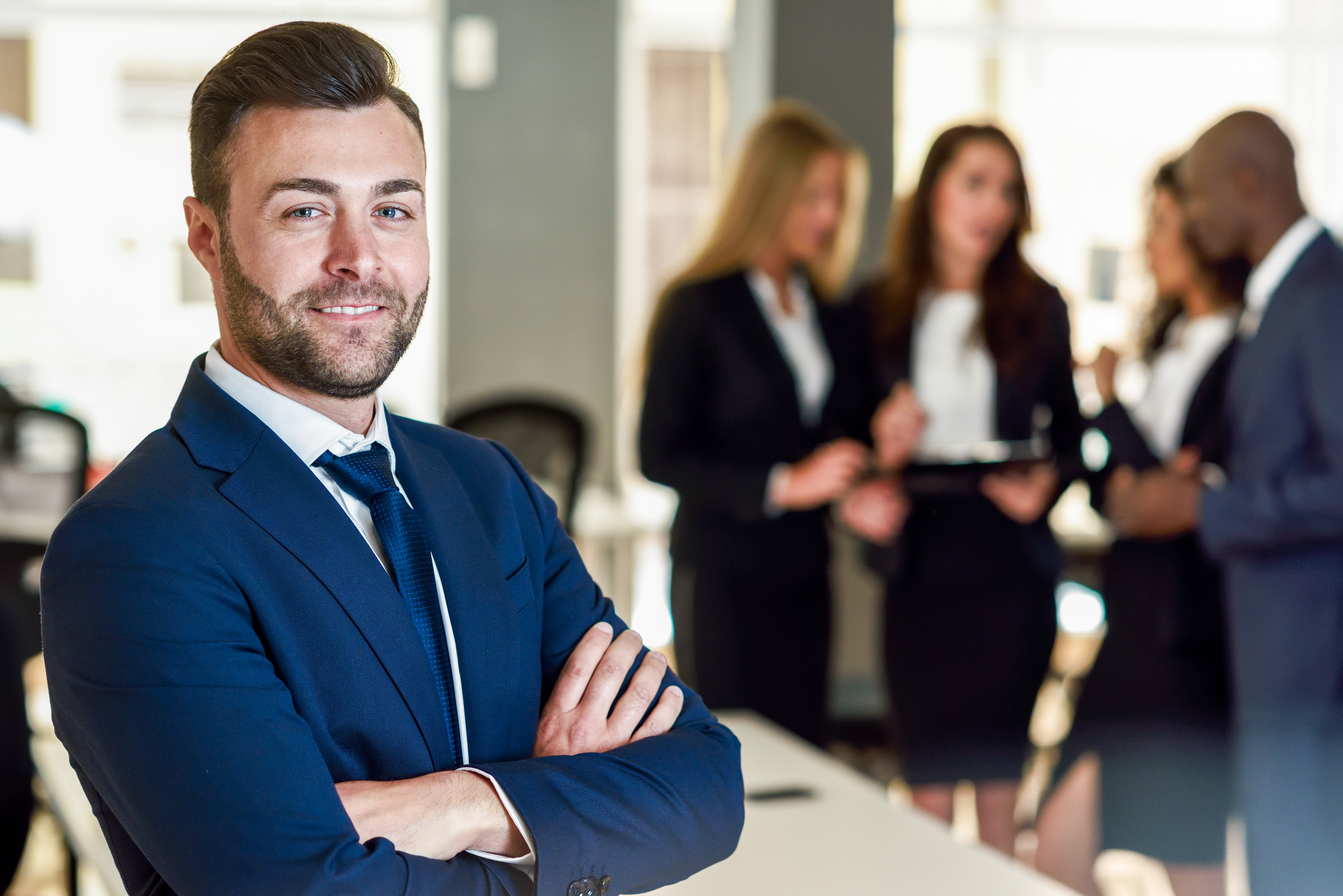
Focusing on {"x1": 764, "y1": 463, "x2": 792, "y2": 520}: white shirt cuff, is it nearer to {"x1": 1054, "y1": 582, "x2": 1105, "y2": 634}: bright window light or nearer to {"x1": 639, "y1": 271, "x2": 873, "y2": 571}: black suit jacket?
{"x1": 639, "y1": 271, "x2": 873, "y2": 571}: black suit jacket

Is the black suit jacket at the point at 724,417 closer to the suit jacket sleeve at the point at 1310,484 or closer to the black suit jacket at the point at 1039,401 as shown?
the black suit jacket at the point at 1039,401

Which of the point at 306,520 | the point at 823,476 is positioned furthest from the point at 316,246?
the point at 823,476

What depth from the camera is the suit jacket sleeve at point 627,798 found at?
1193mm

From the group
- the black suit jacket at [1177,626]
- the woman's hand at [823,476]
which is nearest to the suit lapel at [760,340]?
the woman's hand at [823,476]

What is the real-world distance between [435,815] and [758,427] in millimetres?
1906

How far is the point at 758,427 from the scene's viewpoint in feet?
9.80

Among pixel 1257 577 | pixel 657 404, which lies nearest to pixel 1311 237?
pixel 1257 577

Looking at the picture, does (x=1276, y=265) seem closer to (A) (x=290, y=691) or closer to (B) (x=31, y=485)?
(A) (x=290, y=691)

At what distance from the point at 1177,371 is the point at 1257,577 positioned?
1.84 feet

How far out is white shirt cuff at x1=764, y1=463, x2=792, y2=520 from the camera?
2.87m

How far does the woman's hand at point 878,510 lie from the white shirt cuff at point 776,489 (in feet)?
0.54

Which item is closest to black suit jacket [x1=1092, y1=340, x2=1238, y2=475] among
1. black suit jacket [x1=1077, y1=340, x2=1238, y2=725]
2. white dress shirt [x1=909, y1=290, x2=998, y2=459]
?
black suit jacket [x1=1077, y1=340, x2=1238, y2=725]

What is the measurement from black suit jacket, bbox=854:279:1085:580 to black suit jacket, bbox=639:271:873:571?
8.6 inches

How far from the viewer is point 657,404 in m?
2.97
